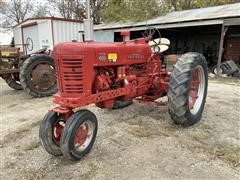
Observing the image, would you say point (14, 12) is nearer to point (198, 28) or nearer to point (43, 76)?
point (198, 28)

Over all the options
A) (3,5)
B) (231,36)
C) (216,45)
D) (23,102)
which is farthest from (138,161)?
(3,5)

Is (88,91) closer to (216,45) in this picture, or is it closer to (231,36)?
(231,36)

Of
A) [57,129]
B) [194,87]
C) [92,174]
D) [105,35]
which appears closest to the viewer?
[92,174]

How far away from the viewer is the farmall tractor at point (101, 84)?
293 centimetres

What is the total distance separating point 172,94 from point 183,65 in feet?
1.44

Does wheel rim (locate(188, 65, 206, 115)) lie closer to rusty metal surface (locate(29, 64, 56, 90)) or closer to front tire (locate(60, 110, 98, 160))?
front tire (locate(60, 110, 98, 160))

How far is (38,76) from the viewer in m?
6.36

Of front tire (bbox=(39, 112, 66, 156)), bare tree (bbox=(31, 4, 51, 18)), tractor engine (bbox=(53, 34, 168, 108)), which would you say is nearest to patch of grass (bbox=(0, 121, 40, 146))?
front tire (bbox=(39, 112, 66, 156))

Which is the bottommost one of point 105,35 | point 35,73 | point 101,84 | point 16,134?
point 16,134

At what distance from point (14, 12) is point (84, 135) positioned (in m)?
30.0

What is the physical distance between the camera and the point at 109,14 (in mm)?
18688

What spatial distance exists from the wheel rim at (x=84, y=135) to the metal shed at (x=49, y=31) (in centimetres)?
984

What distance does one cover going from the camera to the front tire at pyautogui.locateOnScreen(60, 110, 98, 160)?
277 centimetres

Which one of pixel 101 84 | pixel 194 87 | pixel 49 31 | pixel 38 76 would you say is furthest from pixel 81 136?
pixel 49 31
